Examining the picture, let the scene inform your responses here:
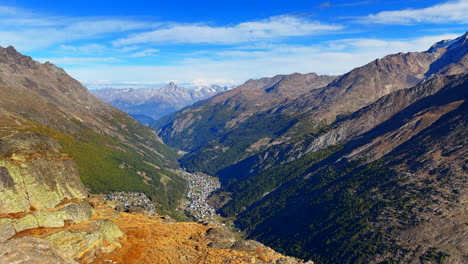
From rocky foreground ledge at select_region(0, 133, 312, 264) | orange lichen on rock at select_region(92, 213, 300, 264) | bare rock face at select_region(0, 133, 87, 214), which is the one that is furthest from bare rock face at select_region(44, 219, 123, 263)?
bare rock face at select_region(0, 133, 87, 214)

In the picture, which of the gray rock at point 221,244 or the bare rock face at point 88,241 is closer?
the bare rock face at point 88,241

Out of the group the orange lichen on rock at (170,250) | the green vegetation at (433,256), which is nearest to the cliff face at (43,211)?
the orange lichen on rock at (170,250)

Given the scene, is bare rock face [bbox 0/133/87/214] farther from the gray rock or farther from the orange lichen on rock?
the gray rock

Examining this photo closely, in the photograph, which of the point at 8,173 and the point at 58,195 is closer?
the point at 8,173

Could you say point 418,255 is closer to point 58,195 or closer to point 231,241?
point 231,241

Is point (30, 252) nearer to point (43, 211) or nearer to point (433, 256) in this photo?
point (43, 211)

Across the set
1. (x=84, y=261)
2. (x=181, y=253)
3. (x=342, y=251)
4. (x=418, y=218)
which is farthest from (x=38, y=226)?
(x=418, y=218)

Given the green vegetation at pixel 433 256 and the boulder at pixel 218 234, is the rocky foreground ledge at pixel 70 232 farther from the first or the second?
the green vegetation at pixel 433 256
